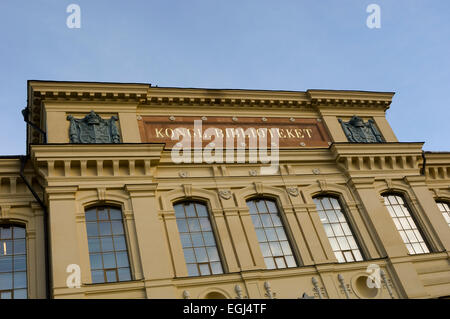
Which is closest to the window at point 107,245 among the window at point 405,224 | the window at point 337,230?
the window at point 337,230

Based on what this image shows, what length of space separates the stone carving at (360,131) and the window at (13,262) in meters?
12.8

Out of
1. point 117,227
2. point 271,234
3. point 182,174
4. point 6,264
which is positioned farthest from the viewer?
point 182,174

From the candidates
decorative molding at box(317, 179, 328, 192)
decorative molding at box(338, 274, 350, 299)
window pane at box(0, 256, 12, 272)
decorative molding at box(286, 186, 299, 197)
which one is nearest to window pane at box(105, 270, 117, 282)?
window pane at box(0, 256, 12, 272)

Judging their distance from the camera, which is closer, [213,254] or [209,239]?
[213,254]

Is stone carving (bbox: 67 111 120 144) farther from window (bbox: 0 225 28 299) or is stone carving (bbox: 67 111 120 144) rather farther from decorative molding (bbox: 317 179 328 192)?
decorative molding (bbox: 317 179 328 192)

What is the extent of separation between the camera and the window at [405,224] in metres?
18.0

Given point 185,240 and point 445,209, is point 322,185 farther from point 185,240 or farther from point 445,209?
point 445,209

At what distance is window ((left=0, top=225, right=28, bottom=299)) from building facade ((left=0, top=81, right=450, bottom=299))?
0.10 ft

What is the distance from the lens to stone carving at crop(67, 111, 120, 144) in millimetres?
17219

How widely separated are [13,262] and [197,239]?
549 centimetres

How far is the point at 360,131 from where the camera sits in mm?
20922

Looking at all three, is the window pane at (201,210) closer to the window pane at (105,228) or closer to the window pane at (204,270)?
the window pane at (204,270)

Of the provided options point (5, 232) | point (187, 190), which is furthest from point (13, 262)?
point (187, 190)

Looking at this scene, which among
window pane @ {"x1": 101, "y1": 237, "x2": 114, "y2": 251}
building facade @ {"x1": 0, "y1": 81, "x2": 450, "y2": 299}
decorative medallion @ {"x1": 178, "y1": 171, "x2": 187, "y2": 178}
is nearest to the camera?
building facade @ {"x1": 0, "y1": 81, "x2": 450, "y2": 299}
